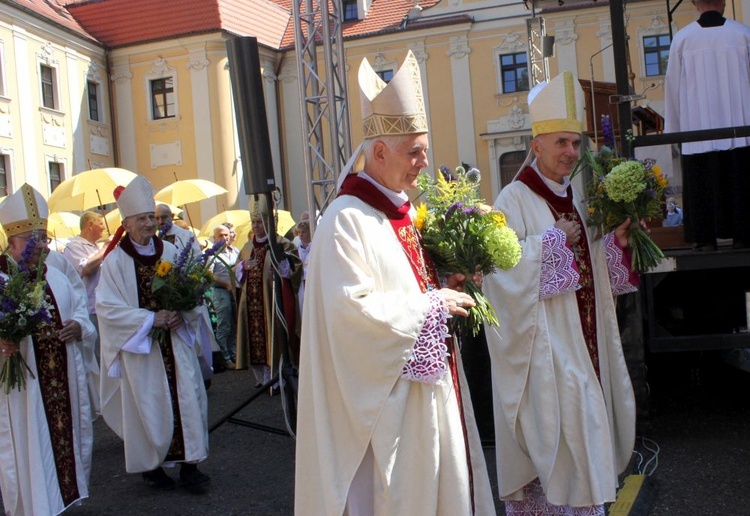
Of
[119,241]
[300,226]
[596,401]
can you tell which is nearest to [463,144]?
[300,226]

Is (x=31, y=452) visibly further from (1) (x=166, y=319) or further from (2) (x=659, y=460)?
(2) (x=659, y=460)

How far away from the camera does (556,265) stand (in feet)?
14.9

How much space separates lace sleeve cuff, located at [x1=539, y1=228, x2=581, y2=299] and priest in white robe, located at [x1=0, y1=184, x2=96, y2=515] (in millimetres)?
3089

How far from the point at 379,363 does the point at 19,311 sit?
2916 mm

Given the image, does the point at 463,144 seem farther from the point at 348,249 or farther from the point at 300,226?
the point at 348,249

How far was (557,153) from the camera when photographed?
15.6 feet

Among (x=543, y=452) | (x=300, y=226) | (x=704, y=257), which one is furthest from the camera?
(x=300, y=226)

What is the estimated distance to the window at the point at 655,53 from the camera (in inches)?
1217

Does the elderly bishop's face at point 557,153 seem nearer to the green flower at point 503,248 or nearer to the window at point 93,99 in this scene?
the green flower at point 503,248

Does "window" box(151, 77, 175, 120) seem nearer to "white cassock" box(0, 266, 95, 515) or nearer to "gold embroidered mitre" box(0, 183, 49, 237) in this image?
"gold embroidered mitre" box(0, 183, 49, 237)

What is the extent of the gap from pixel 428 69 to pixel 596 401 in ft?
95.7

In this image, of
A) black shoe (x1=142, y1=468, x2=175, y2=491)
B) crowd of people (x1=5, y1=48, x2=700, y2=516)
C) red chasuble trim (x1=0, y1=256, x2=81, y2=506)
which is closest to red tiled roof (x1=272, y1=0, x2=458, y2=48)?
crowd of people (x1=5, y1=48, x2=700, y2=516)

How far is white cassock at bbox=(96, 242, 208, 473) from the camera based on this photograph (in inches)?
255

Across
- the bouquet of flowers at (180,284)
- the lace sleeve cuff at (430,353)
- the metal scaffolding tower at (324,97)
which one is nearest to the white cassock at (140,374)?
the bouquet of flowers at (180,284)
